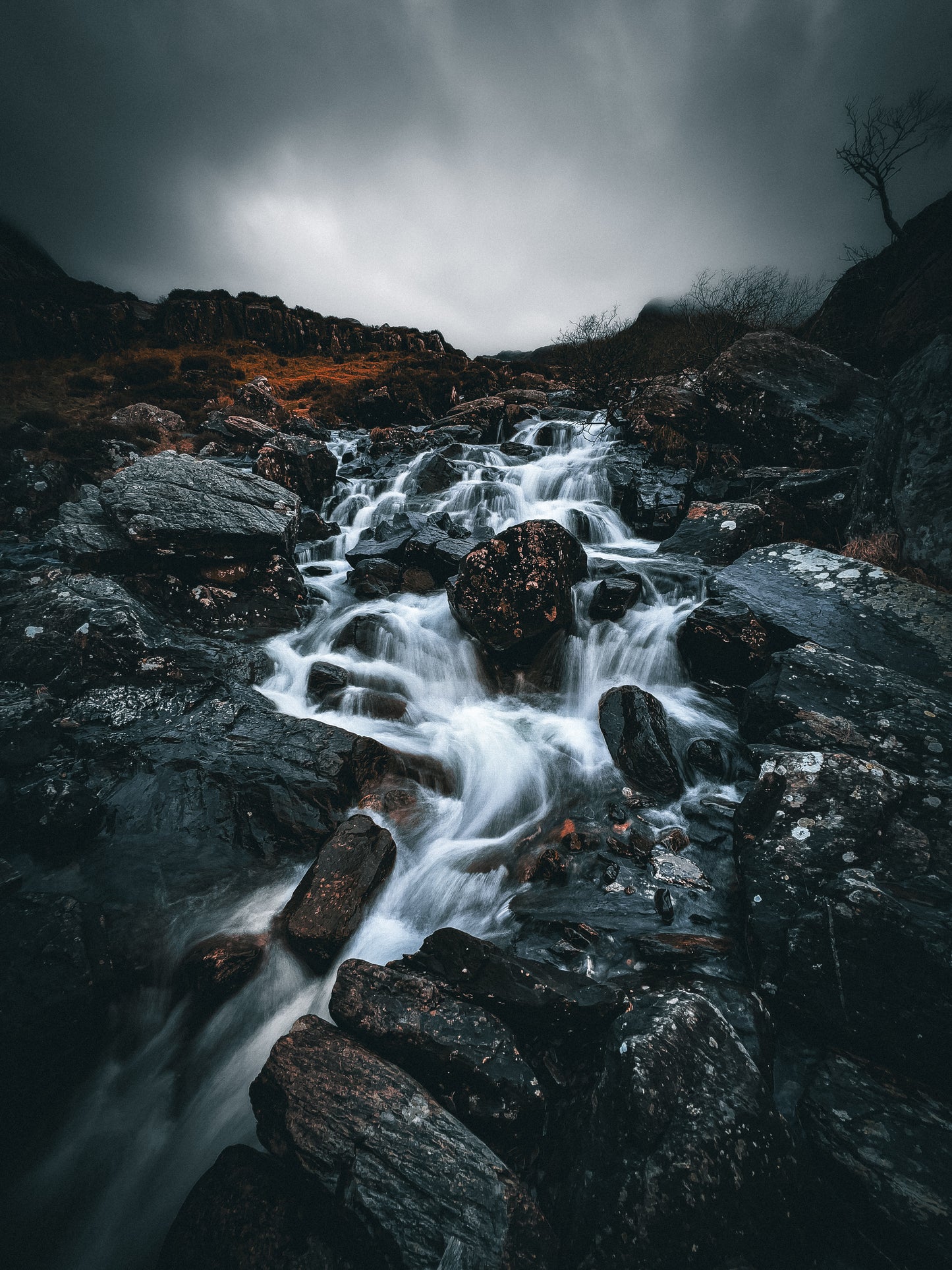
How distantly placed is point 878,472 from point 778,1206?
810 centimetres

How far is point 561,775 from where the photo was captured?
5.43m

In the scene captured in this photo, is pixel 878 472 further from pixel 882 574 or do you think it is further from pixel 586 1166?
pixel 586 1166

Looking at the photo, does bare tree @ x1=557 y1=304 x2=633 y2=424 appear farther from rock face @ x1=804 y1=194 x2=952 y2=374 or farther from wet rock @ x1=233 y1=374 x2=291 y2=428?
wet rock @ x1=233 y1=374 x2=291 y2=428

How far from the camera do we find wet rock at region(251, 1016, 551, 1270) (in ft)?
6.43

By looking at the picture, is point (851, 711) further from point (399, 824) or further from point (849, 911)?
point (399, 824)

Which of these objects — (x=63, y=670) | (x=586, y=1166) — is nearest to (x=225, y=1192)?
(x=586, y=1166)

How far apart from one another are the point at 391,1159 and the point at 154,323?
178 ft

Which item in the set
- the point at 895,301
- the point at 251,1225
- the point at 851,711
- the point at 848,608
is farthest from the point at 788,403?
the point at 251,1225

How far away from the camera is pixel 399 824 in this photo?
4824mm

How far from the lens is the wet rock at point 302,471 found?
13236 mm

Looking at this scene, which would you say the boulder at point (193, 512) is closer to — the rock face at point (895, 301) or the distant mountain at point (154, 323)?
the rock face at point (895, 301)

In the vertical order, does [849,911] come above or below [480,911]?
above

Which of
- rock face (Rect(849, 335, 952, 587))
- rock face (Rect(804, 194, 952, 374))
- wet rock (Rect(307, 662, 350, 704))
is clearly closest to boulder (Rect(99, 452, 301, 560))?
wet rock (Rect(307, 662, 350, 704))

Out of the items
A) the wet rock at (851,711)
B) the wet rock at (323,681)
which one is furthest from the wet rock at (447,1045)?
the wet rock at (323,681)
